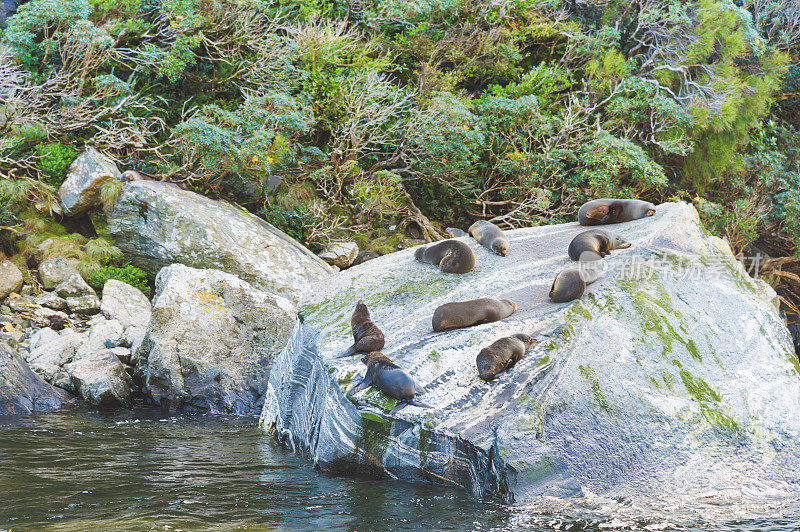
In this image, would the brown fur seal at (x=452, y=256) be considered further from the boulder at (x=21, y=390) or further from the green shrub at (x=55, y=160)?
the green shrub at (x=55, y=160)

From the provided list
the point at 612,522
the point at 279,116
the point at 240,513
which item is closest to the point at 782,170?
the point at 279,116

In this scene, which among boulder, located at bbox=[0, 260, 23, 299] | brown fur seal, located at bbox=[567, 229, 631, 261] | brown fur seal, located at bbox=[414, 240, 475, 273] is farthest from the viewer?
boulder, located at bbox=[0, 260, 23, 299]

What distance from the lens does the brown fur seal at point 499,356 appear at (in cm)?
532

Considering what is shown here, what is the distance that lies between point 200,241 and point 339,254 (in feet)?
10.2

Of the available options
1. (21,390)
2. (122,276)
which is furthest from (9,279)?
(21,390)

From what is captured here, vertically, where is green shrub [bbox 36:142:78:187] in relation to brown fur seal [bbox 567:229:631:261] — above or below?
above

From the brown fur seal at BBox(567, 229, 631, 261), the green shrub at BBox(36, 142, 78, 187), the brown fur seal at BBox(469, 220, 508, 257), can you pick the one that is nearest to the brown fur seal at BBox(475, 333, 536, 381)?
the brown fur seal at BBox(567, 229, 631, 261)

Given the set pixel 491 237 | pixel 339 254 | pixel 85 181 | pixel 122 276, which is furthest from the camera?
pixel 339 254

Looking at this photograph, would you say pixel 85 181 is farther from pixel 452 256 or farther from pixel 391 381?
pixel 391 381

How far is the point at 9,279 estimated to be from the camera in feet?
36.9

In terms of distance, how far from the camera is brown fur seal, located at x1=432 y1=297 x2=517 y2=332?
6.08m

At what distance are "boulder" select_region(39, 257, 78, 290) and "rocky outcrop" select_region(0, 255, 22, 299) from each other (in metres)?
0.38

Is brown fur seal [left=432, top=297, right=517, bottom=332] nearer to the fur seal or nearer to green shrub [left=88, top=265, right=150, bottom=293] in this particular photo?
the fur seal

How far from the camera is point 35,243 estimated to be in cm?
1229
